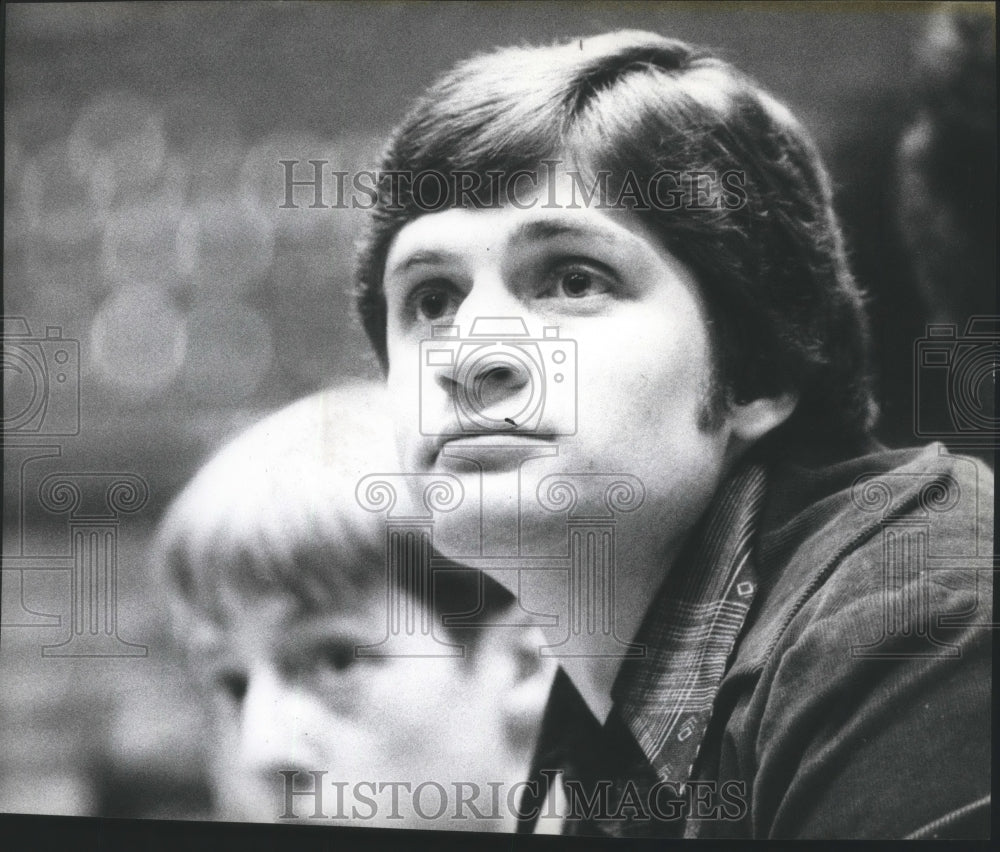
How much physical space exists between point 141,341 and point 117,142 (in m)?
0.77

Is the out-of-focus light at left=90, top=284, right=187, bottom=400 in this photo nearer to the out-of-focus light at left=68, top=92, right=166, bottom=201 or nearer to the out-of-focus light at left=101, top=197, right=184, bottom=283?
the out-of-focus light at left=101, top=197, right=184, bottom=283

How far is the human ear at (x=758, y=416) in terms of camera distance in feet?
13.5

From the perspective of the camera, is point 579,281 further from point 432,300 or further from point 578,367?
point 432,300

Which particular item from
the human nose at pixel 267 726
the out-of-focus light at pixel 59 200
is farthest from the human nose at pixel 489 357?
the out-of-focus light at pixel 59 200

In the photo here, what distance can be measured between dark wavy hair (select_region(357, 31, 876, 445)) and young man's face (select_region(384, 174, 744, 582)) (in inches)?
4.2

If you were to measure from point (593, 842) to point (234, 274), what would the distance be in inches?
97.9

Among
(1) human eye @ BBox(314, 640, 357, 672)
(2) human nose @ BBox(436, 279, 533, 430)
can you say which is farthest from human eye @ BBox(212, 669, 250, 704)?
(2) human nose @ BBox(436, 279, 533, 430)

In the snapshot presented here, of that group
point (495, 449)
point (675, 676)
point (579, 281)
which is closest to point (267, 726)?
point (495, 449)

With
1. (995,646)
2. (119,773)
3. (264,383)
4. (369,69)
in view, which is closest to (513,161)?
(369,69)

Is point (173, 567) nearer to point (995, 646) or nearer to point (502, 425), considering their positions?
point (502, 425)

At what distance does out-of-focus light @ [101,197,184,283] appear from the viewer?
175 inches

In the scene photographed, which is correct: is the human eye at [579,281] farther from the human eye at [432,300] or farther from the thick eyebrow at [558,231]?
the human eye at [432,300]

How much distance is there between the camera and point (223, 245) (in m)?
4.41

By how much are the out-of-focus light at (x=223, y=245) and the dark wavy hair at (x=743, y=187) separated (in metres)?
0.78
